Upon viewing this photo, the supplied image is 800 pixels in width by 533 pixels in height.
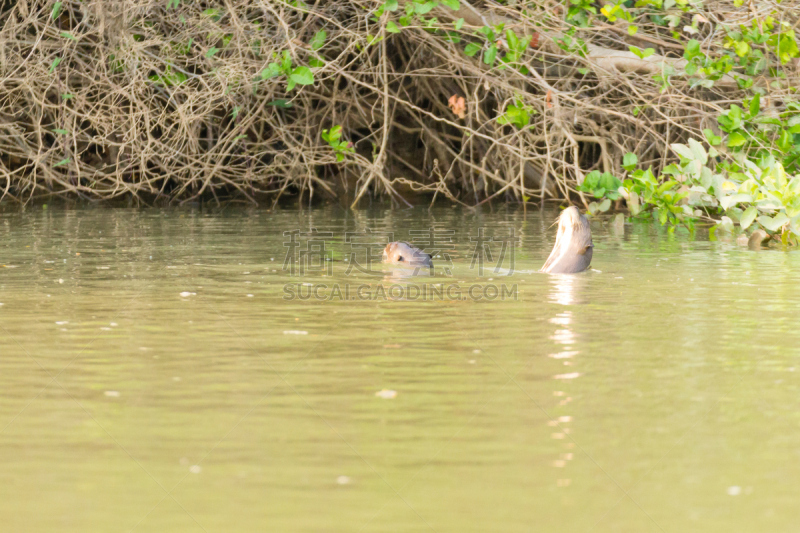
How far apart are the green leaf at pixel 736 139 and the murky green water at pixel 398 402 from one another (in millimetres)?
3010

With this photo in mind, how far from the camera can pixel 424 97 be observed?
15.1 m

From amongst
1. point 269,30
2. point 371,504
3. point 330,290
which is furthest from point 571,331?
point 269,30

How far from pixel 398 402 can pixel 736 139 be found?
23.3ft

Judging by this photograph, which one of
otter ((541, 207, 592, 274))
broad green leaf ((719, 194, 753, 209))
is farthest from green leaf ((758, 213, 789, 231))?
otter ((541, 207, 592, 274))

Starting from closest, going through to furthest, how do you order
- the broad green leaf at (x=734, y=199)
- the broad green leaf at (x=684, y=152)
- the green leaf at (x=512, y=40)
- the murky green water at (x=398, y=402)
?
the murky green water at (x=398, y=402)
the broad green leaf at (x=734, y=199)
the broad green leaf at (x=684, y=152)
the green leaf at (x=512, y=40)

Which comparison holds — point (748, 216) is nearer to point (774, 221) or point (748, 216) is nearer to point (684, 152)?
point (774, 221)

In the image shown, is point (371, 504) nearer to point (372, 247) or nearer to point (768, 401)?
point (768, 401)

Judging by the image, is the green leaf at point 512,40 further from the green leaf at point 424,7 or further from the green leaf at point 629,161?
the green leaf at point 629,161

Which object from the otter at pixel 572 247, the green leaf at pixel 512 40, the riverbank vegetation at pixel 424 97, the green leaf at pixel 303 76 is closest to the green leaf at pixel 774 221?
the riverbank vegetation at pixel 424 97

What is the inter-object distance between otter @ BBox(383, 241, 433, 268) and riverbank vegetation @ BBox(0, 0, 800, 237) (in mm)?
2581

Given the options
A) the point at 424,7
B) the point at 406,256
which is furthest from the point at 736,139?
the point at 406,256

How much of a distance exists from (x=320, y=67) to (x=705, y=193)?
13.6 ft

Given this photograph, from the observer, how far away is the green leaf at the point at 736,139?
1018cm

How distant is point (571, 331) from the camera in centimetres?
531
